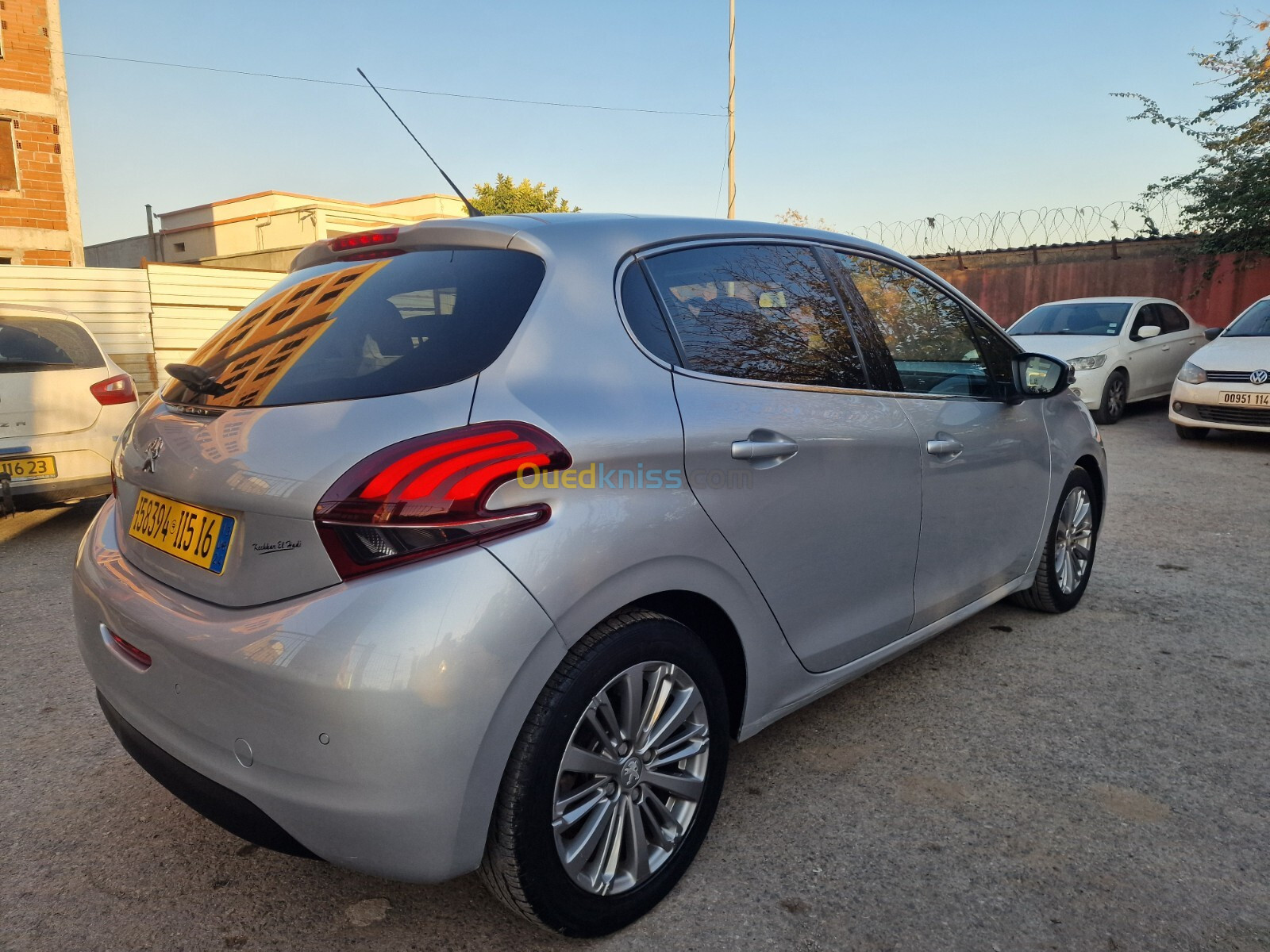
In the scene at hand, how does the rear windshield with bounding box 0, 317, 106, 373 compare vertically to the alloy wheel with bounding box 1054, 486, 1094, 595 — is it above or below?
above

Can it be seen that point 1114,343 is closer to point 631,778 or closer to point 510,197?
point 631,778

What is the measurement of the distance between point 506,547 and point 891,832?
144 cm

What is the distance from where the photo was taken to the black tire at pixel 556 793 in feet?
5.95

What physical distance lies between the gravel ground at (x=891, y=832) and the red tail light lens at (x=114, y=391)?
2.43 metres

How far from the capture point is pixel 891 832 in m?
2.46

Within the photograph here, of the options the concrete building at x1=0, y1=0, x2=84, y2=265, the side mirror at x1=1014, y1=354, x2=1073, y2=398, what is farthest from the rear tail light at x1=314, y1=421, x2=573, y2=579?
the concrete building at x1=0, y1=0, x2=84, y2=265

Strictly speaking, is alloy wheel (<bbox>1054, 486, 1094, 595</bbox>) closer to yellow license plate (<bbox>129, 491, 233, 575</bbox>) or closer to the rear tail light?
the rear tail light

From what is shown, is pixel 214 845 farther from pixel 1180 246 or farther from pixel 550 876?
pixel 1180 246

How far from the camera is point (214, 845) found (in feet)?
7.92

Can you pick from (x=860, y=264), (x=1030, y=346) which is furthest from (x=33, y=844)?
(x=1030, y=346)

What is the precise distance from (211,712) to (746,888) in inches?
51.3

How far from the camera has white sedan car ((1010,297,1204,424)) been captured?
35.4ft

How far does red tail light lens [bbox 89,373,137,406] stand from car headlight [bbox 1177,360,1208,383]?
9.57 meters

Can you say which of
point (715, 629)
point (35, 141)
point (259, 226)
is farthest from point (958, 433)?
point (259, 226)
